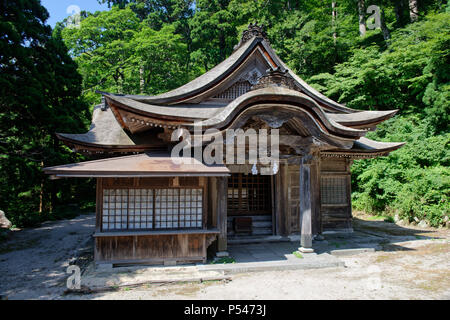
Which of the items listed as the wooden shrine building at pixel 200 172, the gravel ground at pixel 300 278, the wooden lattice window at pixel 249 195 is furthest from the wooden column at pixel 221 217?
the wooden lattice window at pixel 249 195

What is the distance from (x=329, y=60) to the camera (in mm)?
25391

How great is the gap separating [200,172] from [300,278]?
3.62 metres

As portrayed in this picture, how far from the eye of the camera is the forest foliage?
13.5 metres

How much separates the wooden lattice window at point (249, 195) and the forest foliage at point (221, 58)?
7.85 m

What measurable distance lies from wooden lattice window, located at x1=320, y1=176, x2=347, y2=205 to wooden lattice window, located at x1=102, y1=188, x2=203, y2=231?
19.0 ft

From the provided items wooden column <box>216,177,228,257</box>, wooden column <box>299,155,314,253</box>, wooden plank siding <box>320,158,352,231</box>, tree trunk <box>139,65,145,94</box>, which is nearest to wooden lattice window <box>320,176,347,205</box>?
wooden plank siding <box>320,158,352,231</box>

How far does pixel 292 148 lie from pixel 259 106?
207 cm

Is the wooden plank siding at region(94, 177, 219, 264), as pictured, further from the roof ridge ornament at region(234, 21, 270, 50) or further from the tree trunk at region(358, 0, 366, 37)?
the tree trunk at region(358, 0, 366, 37)

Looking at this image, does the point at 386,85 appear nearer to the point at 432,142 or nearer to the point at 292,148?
the point at 432,142

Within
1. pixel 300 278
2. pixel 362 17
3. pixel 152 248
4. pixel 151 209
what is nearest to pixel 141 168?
pixel 151 209

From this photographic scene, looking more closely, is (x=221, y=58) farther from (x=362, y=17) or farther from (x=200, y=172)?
(x=200, y=172)

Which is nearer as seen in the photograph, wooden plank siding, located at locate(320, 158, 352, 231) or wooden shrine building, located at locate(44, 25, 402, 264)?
wooden shrine building, located at locate(44, 25, 402, 264)

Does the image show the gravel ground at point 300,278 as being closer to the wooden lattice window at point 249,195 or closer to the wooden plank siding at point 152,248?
the wooden plank siding at point 152,248
